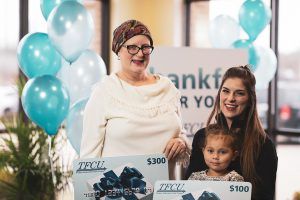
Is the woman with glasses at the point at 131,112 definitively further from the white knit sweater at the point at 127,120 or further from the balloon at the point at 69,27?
the balloon at the point at 69,27

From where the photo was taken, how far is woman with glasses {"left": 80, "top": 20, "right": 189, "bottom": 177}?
2.34 metres

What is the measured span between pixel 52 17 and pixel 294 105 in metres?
2.75

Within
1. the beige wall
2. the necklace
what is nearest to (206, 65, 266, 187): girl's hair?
the necklace

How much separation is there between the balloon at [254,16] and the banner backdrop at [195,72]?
15.7 inches

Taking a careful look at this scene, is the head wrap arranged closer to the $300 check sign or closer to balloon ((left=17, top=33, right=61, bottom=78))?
the $300 check sign

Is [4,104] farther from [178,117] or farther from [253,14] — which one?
[178,117]

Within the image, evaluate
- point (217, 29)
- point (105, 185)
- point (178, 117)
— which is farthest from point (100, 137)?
point (217, 29)

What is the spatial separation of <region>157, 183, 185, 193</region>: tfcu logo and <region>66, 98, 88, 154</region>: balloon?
3.50 ft

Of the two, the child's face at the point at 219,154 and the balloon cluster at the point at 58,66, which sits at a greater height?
the balloon cluster at the point at 58,66

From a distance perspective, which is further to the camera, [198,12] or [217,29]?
[198,12]

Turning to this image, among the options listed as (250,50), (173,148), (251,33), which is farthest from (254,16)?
(173,148)

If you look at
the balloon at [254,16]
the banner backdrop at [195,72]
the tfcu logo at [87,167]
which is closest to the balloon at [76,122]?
the banner backdrop at [195,72]

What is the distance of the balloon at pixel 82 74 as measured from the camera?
131 inches

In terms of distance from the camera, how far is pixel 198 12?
5.53 metres
